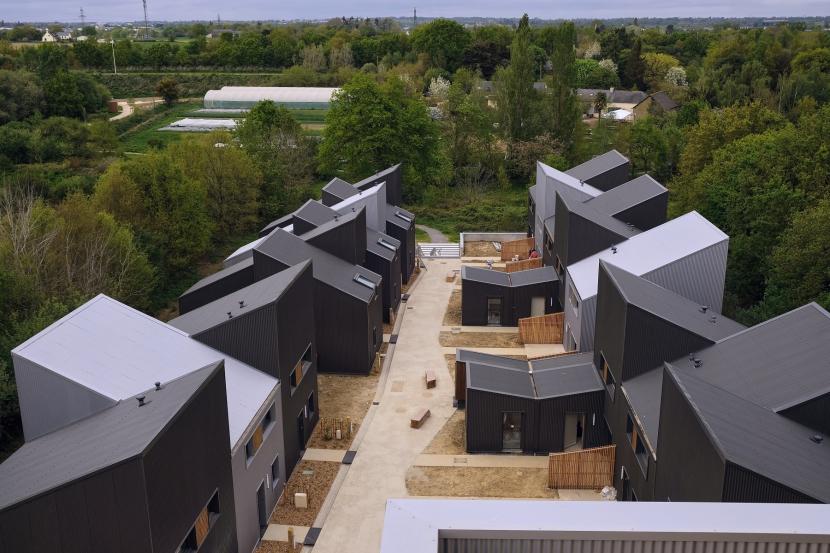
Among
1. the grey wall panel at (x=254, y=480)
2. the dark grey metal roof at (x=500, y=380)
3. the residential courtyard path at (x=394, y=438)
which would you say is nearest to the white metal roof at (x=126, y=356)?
the grey wall panel at (x=254, y=480)

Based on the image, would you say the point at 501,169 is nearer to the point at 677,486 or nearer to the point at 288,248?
the point at 288,248

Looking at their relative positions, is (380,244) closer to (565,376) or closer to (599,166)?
(565,376)

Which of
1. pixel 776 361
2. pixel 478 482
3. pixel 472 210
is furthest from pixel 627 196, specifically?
pixel 472 210

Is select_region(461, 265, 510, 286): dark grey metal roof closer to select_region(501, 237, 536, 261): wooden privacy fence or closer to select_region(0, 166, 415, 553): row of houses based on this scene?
select_region(0, 166, 415, 553): row of houses

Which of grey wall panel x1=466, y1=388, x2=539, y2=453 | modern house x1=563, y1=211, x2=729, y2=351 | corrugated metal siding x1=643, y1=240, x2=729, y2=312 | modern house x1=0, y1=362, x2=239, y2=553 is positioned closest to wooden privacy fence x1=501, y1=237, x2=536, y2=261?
modern house x1=563, y1=211, x2=729, y2=351

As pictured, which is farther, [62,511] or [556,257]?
[556,257]

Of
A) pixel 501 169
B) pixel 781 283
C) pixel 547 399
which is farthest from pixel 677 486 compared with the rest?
pixel 501 169
